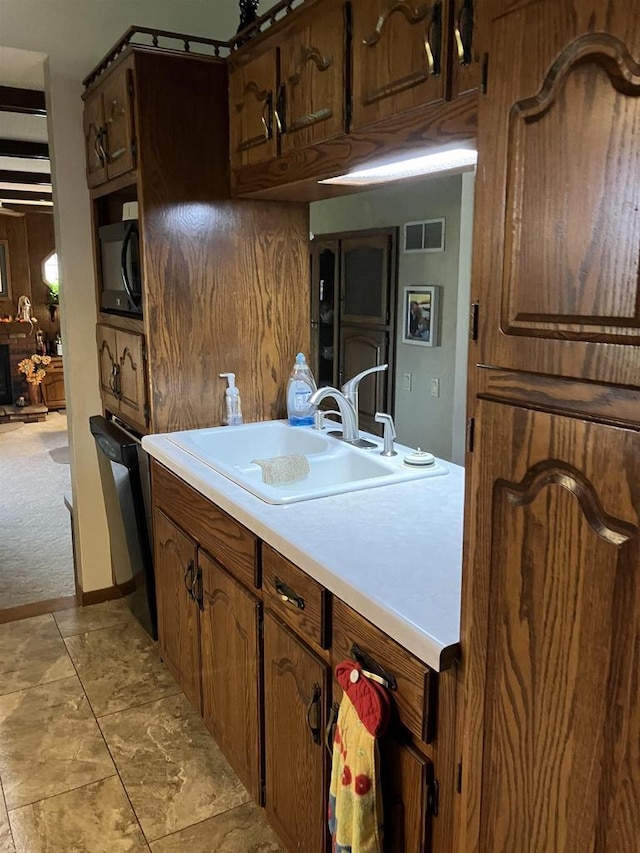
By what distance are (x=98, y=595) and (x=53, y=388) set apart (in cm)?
605

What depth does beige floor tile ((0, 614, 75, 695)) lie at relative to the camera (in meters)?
2.62

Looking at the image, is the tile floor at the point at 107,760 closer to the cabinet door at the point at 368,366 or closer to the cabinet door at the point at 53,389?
the cabinet door at the point at 368,366

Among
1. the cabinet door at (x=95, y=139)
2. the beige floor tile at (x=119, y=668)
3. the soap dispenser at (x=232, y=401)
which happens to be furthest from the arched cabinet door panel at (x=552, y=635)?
the cabinet door at (x=95, y=139)

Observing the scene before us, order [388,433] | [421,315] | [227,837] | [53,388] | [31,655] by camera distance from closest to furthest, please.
→ 1. [227,837]
2. [421,315]
3. [388,433]
4. [31,655]
5. [53,388]

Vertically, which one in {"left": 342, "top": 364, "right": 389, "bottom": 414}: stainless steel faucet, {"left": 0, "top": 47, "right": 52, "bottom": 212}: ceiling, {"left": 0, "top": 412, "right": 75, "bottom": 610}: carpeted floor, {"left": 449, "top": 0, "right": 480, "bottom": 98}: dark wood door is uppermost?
{"left": 0, "top": 47, "right": 52, "bottom": 212}: ceiling

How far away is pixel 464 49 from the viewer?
1.30 metres

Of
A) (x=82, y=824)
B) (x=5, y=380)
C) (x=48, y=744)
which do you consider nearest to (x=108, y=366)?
(x=48, y=744)

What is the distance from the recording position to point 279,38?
1.91 m

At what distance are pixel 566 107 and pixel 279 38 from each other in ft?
4.56

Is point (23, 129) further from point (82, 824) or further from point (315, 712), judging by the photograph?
point (315, 712)

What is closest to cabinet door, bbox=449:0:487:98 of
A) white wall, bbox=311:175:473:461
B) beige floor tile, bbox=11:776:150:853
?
white wall, bbox=311:175:473:461

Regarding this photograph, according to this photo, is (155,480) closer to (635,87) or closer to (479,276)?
(479,276)

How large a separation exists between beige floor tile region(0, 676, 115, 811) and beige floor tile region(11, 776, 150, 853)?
0.17 ft

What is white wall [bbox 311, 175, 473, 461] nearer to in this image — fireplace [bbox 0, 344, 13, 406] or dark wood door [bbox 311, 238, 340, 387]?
dark wood door [bbox 311, 238, 340, 387]
